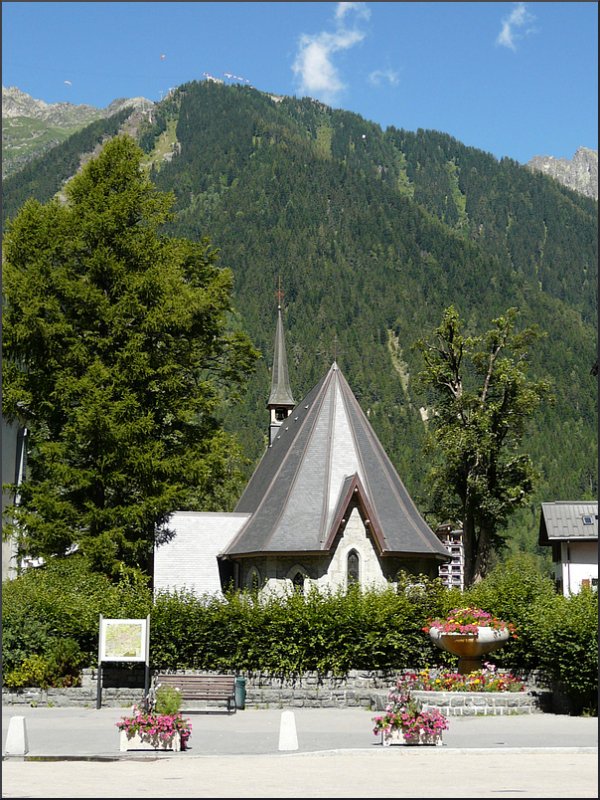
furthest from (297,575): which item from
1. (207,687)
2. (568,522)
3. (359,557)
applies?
(568,522)

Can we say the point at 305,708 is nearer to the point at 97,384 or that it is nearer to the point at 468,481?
the point at 97,384

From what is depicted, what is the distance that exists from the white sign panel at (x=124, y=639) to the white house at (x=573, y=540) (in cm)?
3075

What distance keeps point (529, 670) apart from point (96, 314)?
20018mm

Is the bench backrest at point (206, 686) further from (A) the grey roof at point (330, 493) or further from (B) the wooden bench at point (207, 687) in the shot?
(A) the grey roof at point (330, 493)

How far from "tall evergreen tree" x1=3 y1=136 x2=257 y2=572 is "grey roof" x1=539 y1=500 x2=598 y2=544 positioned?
64.2 feet

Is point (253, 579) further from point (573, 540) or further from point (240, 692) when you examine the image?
point (573, 540)

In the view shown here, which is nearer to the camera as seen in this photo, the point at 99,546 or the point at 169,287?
the point at 99,546

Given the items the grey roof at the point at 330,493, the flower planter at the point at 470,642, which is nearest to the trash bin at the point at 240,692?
the flower planter at the point at 470,642

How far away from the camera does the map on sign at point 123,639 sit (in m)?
28.9

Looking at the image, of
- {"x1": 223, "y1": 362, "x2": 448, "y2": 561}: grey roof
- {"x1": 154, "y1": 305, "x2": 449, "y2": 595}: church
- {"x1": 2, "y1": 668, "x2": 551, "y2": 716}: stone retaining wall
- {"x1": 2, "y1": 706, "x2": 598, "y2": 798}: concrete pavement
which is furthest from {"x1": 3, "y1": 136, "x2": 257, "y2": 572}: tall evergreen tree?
{"x1": 2, "y1": 706, "x2": 598, "y2": 798}: concrete pavement

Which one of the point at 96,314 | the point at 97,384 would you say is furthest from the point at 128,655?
the point at 96,314

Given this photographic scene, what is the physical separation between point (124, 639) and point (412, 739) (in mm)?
11551

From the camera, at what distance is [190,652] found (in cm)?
3125

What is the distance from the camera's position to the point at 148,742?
62.3ft
